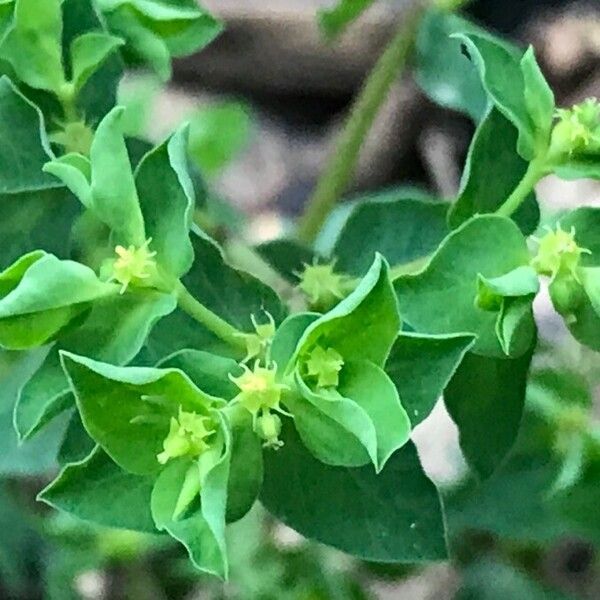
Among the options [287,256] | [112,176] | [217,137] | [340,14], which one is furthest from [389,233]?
[217,137]

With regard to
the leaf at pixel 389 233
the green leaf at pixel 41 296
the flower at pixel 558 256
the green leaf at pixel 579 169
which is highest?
the green leaf at pixel 579 169

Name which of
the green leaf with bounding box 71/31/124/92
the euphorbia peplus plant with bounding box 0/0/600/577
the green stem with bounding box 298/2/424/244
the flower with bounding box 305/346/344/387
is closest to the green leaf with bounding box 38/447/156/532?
the euphorbia peplus plant with bounding box 0/0/600/577

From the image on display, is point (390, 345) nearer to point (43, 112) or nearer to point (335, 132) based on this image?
point (43, 112)

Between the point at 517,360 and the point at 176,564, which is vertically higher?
the point at 517,360

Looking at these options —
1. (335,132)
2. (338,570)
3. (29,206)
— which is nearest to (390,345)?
(29,206)

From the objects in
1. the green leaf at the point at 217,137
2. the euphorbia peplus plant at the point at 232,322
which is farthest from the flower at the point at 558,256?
the green leaf at the point at 217,137

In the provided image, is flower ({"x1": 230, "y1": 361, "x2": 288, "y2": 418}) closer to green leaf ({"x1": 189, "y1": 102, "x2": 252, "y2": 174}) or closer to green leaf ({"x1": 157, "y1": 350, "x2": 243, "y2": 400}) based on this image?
green leaf ({"x1": 157, "y1": 350, "x2": 243, "y2": 400})

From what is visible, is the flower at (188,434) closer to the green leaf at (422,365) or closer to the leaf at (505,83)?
the green leaf at (422,365)
